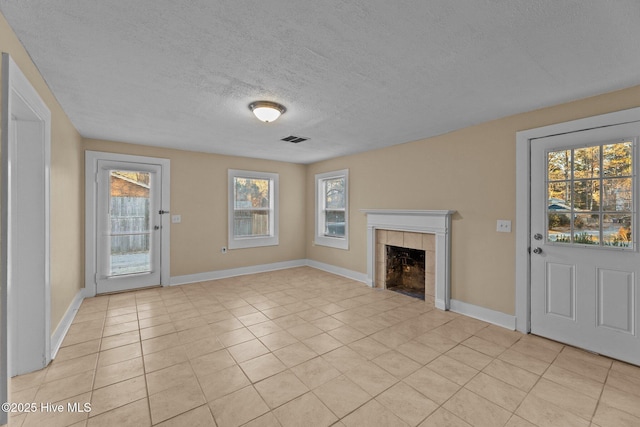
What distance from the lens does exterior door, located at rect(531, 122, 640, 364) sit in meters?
2.42

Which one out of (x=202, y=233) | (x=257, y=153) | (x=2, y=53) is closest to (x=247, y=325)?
(x=202, y=233)

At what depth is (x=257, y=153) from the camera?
5219 mm

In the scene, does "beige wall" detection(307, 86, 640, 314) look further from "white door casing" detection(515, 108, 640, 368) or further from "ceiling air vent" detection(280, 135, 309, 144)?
"ceiling air vent" detection(280, 135, 309, 144)

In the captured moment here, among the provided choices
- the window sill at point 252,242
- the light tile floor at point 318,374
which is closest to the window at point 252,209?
the window sill at point 252,242

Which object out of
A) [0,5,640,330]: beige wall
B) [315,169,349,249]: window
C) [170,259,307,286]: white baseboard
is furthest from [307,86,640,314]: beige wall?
[170,259,307,286]: white baseboard

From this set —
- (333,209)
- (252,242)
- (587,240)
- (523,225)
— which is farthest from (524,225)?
(252,242)

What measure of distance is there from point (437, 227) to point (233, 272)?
380 centimetres

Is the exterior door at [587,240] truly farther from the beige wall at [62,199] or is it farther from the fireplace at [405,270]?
the beige wall at [62,199]

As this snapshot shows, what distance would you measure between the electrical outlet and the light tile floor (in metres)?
1.11

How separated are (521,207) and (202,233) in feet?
→ 15.9

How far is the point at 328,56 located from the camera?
194 cm

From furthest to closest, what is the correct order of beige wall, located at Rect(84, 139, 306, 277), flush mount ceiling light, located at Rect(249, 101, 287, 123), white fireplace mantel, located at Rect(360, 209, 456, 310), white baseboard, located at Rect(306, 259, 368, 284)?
white baseboard, located at Rect(306, 259, 368, 284) < beige wall, located at Rect(84, 139, 306, 277) < white fireplace mantel, located at Rect(360, 209, 456, 310) < flush mount ceiling light, located at Rect(249, 101, 287, 123)

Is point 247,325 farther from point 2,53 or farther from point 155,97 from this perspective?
point 2,53

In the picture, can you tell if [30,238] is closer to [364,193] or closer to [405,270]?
[364,193]
